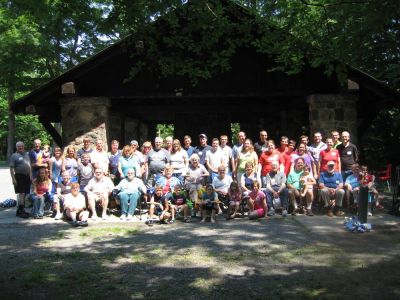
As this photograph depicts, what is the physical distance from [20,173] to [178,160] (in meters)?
3.19

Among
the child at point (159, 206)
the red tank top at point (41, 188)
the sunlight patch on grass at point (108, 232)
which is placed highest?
the red tank top at point (41, 188)

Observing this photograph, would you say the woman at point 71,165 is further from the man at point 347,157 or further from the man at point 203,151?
the man at point 347,157

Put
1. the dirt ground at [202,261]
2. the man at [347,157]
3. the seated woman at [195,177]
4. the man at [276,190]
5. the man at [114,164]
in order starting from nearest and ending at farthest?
the dirt ground at [202,261] < the seated woman at [195,177] < the man at [276,190] < the man at [347,157] < the man at [114,164]

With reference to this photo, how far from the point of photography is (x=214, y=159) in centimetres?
885

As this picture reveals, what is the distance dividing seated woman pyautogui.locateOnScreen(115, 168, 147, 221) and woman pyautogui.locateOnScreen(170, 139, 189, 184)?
747 millimetres

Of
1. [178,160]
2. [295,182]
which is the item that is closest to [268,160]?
[295,182]

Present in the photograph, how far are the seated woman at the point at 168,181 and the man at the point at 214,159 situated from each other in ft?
2.49

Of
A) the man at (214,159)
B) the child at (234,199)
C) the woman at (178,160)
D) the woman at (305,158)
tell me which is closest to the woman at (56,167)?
the woman at (178,160)

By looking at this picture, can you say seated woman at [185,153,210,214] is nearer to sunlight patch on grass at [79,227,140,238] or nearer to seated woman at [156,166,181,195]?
seated woman at [156,166,181,195]

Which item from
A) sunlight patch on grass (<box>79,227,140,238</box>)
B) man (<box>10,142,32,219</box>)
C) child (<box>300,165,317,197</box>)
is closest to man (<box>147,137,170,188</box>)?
sunlight patch on grass (<box>79,227,140,238</box>)

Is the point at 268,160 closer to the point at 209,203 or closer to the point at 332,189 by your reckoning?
the point at 332,189

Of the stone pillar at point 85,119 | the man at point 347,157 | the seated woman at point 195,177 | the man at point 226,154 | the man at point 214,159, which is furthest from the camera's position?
the stone pillar at point 85,119

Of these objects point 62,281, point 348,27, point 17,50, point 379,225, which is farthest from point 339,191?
point 17,50

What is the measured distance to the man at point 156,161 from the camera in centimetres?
873
